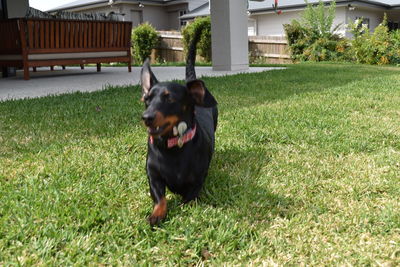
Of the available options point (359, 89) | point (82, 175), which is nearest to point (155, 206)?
point (82, 175)

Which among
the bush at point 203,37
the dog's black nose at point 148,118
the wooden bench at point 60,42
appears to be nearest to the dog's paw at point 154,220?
the dog's black nose at point 148,118

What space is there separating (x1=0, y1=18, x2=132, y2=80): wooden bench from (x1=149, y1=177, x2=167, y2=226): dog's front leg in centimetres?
694

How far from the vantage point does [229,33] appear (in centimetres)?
1013

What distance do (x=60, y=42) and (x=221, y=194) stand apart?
7358 millimetres

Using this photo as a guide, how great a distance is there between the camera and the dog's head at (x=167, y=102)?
6.06 feet

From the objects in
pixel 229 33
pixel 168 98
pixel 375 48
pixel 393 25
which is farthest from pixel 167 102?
pixel 393 25

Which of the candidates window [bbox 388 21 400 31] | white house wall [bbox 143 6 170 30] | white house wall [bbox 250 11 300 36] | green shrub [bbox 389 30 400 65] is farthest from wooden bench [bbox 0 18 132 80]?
white house wall [bbox 143 6 170 30]

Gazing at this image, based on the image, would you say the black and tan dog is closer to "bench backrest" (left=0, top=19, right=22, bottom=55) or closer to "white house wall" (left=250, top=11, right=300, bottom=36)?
"bench backrest" (left=0, top=19, right=22, bottom=55)

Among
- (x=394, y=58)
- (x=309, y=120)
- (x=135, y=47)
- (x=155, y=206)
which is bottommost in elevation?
(x=155, y=206)

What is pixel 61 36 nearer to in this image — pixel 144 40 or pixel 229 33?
pixel 229 33

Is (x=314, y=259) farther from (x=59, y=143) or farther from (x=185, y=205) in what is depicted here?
(x=59, y=143)

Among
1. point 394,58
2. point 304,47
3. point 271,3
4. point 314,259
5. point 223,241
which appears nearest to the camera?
point 314,259

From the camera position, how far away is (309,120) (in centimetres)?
418

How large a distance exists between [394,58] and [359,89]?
9413mm
